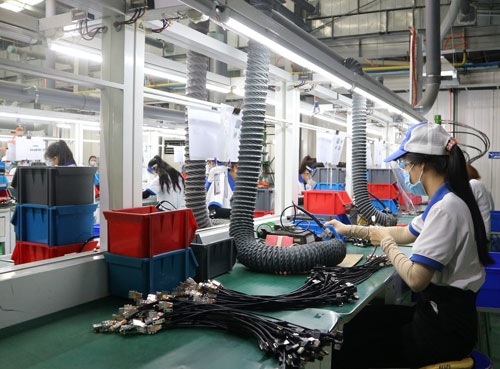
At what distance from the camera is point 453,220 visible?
163cm

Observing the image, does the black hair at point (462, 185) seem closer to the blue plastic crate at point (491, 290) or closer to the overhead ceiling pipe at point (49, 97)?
the blue plastic crate at point (491, 290)

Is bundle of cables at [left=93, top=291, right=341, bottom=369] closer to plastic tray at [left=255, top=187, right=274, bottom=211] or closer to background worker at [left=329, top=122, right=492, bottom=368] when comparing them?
background worker at [left=329, top=122, right=492, bottom=368]

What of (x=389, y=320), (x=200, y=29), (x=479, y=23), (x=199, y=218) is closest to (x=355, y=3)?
(x=479, y=23)

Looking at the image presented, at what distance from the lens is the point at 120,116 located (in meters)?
2.06

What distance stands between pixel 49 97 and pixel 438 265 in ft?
14.7

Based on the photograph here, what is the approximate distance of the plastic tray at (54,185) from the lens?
1964mm

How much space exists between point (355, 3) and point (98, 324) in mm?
6205

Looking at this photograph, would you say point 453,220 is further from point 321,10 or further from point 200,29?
point 321,10

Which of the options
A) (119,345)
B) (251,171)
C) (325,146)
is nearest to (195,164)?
(251,171)

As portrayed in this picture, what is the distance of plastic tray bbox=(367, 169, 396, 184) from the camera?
5.22m

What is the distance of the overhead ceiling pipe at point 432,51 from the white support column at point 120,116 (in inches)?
108

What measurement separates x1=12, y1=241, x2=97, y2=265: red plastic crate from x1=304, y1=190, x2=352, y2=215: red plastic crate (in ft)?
6.47

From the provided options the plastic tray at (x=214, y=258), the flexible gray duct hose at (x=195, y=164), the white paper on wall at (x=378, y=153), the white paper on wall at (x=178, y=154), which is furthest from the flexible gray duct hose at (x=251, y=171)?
the white paper on wall at (x=178, y=154)

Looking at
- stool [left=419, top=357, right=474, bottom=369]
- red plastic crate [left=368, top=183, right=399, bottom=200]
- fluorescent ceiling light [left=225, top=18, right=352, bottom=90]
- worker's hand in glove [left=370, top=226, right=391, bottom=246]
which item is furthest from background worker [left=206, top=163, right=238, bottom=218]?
stool [left=419, top=357, right=474, bottom=369]
